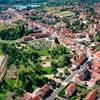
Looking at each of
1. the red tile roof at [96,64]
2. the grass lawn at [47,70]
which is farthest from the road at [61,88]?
the grass lawn at [47,70]

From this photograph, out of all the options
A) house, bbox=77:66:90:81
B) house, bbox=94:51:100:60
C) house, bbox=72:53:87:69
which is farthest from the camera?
house, bbox=94:51:100:60

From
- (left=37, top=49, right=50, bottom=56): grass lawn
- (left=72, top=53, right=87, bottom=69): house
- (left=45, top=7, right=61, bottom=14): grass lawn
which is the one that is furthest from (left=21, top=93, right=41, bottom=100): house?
Result: (left=45, top=7, right=61, bottom=14): grass lawn

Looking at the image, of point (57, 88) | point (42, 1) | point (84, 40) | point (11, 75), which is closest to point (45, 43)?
point (84, 40)

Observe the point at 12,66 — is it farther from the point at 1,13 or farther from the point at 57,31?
the point at 1,13

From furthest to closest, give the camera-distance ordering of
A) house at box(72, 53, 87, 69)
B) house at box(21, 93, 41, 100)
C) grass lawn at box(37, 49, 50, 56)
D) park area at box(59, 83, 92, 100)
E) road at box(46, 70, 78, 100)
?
grass lawn at box(37, 49, 50, 56) → house at box(72, 53, 87, 69) → road at box(46, 70, 78, 100) → park area at box(59, 83, 92, 100) → house at box(21, 93, 41, 100)

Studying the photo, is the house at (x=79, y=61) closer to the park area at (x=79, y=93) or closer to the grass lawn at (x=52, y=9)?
the park area at (x=79, y=93)

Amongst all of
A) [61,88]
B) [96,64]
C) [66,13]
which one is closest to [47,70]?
[61,88]

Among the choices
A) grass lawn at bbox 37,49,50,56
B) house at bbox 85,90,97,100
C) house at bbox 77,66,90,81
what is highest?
grass lawn at bbox 37,49,50,56

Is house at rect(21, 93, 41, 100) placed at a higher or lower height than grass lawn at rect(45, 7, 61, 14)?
lower

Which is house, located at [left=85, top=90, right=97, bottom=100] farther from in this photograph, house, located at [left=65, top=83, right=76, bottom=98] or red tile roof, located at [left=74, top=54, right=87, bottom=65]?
red tile roof, located at [left=74, top=54, right=87, bottom=65]
